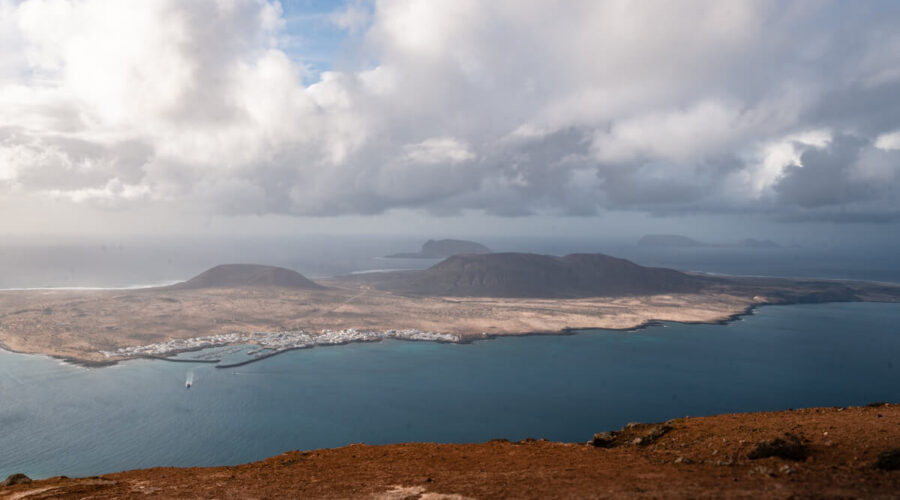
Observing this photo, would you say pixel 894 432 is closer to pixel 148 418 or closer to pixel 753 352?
pixel 148 418

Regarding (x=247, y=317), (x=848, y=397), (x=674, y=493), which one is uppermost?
(x=674, y=493)

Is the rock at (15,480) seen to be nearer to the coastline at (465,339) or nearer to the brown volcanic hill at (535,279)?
the coastline at (465,339)

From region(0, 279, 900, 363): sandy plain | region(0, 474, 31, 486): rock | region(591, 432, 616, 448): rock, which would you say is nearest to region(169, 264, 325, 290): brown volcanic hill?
region(0, 279, 900, 363): sandy plain

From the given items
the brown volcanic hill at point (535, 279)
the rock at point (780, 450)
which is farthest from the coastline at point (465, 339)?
the rock at point (780, 450)

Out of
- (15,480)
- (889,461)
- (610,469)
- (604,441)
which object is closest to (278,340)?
(15,480)

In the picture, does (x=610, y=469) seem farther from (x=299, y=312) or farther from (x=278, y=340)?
(x=299, y=312)

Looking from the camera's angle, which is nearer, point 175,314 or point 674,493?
point 674,493

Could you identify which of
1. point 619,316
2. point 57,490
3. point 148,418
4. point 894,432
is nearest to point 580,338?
point 619,316
